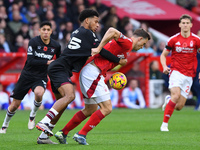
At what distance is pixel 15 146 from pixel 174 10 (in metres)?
19.9

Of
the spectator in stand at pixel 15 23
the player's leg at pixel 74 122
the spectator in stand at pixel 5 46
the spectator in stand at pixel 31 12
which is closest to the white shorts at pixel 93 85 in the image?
the player's leg at pixel 74 122

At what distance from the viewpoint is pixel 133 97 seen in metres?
19.0

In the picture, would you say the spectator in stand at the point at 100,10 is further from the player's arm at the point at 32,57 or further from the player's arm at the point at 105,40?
the player's arm at the point at 105,40

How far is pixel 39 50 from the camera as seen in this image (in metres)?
10.2

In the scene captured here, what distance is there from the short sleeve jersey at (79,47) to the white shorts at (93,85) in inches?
7.2

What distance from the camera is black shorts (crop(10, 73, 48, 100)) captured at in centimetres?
1010

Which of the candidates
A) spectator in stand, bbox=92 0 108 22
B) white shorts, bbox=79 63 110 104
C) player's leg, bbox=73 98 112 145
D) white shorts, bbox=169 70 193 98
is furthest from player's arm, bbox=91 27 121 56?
spectator in stand, bbox=92 0 108 22

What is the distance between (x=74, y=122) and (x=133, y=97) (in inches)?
448

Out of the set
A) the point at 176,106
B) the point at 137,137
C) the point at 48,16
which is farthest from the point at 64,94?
the point at 48,16

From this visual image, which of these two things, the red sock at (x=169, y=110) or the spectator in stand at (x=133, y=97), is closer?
the red sock at (x=169, y=110)

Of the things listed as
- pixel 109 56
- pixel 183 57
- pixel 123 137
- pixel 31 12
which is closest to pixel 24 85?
pixel 123 137

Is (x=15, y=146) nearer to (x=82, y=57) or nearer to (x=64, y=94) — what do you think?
(x=64, y=94)

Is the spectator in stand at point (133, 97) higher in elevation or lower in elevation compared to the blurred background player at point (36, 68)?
lower

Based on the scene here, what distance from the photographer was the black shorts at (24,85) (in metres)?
10.1
